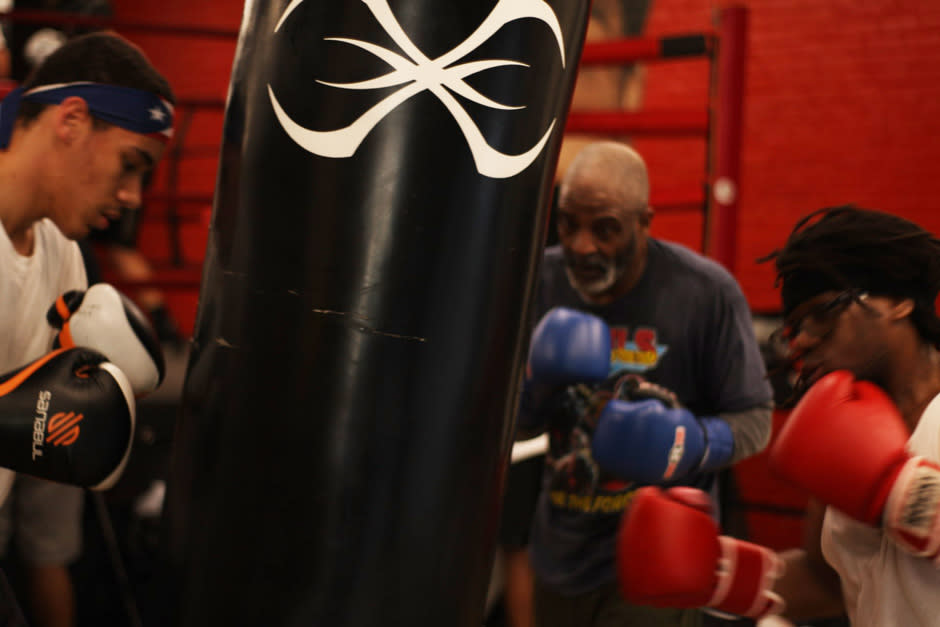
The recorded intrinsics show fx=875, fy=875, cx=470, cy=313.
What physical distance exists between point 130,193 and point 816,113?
11.8 feet

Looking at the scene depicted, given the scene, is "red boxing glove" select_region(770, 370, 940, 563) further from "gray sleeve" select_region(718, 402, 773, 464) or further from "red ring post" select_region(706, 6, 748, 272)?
"red ring post" select_region(706, 6, 748, 272)

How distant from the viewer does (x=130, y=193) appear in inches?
64.6

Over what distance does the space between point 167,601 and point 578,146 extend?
3540 mm

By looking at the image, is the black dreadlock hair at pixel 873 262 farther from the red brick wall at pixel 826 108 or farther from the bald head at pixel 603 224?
the red brick wall at pixel 826 108

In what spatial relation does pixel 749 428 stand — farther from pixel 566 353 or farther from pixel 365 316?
pixel 365 316

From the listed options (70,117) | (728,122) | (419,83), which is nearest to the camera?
(419,83)

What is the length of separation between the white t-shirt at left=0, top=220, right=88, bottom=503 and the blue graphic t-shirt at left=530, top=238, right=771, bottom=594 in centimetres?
101

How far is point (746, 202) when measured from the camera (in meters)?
4.44

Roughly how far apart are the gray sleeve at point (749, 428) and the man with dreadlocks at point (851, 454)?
44cm

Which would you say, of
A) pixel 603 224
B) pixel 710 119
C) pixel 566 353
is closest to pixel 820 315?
pixel 566 353

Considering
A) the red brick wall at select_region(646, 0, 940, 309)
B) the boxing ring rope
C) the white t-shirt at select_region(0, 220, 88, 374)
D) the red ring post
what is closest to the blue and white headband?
the white t-shirt at select_region(0, 220, 88, 374)

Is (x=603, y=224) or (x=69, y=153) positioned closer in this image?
(x=69, y=153)

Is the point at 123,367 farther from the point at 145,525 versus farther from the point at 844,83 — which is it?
the point at 844,83

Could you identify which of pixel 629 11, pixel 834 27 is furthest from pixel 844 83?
pixel 629 11
